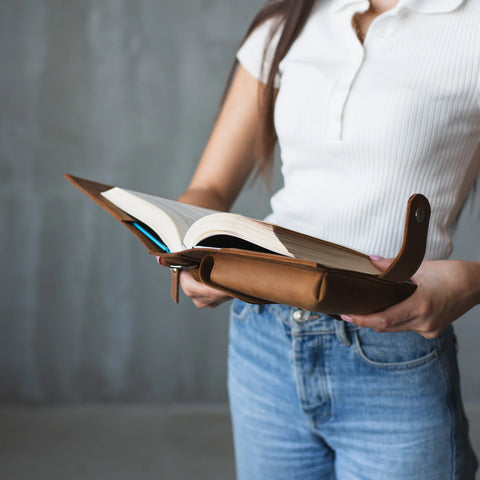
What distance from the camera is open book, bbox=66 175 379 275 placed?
505mm

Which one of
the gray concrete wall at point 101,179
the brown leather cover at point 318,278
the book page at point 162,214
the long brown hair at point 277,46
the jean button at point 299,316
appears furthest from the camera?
the gray concrete wall at point 101,179

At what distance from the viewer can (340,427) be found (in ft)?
2.29

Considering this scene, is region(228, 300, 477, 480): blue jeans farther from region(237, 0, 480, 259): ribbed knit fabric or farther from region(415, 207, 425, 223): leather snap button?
region(415, 207, 425, 223): leather snap button

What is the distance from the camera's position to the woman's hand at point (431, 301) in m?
→ 0.55

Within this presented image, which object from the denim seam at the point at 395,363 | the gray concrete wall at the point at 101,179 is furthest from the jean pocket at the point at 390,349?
the gray concrete wall at the point at 101,179

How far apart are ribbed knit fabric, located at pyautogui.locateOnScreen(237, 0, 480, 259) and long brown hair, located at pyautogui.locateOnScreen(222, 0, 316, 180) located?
7 centimetres

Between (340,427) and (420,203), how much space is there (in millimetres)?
339

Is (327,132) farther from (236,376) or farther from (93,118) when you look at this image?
(93,118)

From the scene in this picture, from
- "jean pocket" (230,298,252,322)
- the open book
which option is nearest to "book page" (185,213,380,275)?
the open book

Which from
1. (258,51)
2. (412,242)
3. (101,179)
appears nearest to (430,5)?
(258,51)

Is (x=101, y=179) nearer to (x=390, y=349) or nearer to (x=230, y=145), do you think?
(x=230, y=145)

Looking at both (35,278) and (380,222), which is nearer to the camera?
(380,222)

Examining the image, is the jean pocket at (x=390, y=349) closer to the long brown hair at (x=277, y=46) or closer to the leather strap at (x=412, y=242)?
the leather strap at (x=412, y=242)

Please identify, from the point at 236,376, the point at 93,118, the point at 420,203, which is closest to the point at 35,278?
the point at 93,118
